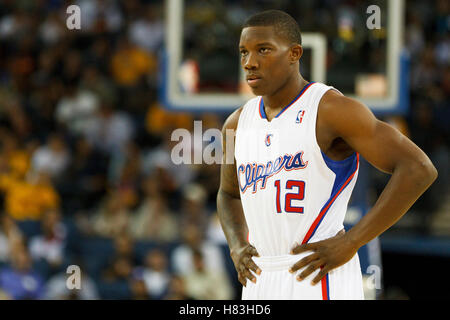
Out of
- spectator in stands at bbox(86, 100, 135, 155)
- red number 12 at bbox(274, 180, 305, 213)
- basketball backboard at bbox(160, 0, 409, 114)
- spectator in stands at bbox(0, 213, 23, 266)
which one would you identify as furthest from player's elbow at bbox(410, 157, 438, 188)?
spectator in stands at bbox(86, 100, 135, 155)

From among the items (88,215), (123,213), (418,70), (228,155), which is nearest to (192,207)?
(123,213)

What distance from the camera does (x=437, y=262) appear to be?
31.3 ft

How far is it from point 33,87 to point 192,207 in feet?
14.5

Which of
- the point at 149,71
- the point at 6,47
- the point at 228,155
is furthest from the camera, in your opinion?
the point at 6,47

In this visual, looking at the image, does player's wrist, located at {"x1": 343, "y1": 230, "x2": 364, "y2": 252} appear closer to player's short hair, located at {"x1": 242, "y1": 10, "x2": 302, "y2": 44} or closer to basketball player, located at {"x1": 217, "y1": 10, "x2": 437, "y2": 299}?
basketball player, located at {"x1": 217, "y1": 10, "x2": 437, "y2": 299}

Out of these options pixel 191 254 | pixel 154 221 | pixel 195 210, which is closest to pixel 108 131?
pixel 154 221

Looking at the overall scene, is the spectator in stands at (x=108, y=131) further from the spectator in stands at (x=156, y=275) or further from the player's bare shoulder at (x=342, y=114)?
the player's bare shoulder at (x=342, y=114)

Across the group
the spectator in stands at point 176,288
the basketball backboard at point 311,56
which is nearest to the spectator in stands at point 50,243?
the spectator in stands at point 176,288

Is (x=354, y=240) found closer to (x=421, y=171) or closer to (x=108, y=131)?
(x=421, y=171)

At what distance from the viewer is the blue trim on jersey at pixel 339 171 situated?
3.32 meters

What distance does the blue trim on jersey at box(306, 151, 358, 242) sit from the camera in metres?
3.32

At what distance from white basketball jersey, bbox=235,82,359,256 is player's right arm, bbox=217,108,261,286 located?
130 mm

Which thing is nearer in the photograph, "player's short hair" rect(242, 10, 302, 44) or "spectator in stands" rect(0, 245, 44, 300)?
"player's short hair" rect(242, 10, 302, 44)
